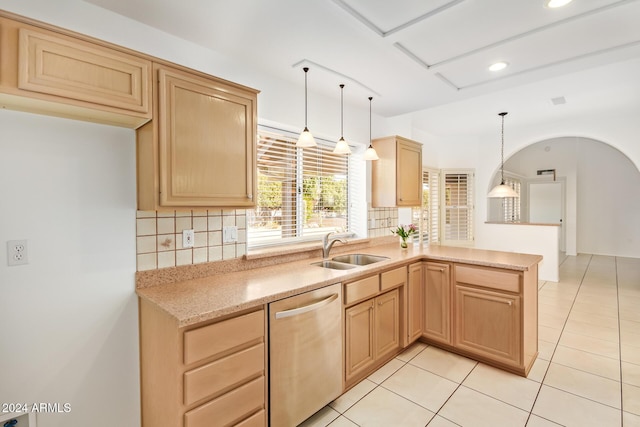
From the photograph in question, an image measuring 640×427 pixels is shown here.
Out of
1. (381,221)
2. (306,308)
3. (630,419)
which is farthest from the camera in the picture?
(381,221)

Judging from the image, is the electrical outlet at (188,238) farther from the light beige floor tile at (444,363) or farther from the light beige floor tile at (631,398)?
the light beige floor tile at (631,398)

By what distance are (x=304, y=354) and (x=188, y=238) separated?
1065 millimetres

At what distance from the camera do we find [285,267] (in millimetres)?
2453

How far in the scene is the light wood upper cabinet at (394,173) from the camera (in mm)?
3391

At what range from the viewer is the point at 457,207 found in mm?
6043

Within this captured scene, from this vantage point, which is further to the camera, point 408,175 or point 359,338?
point 408,175

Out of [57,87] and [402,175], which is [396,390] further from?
[57,87]

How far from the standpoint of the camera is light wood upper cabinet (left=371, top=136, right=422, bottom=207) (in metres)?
3.39

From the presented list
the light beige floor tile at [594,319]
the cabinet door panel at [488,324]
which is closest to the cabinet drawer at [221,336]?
the cabinet door panel at [488,324]

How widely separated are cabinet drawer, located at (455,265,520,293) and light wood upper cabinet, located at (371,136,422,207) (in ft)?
3.45

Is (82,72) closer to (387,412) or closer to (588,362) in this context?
(387,412)

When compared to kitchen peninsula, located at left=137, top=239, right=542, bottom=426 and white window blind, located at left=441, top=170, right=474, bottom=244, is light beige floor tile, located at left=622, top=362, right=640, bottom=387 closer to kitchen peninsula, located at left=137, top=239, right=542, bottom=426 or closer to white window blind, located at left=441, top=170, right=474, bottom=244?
kitchen peninsula, located at left=137, top=239, right=542, bottom=426

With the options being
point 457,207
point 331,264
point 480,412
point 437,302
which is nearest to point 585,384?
point 480,412

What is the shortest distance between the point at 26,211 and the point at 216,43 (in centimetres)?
150
